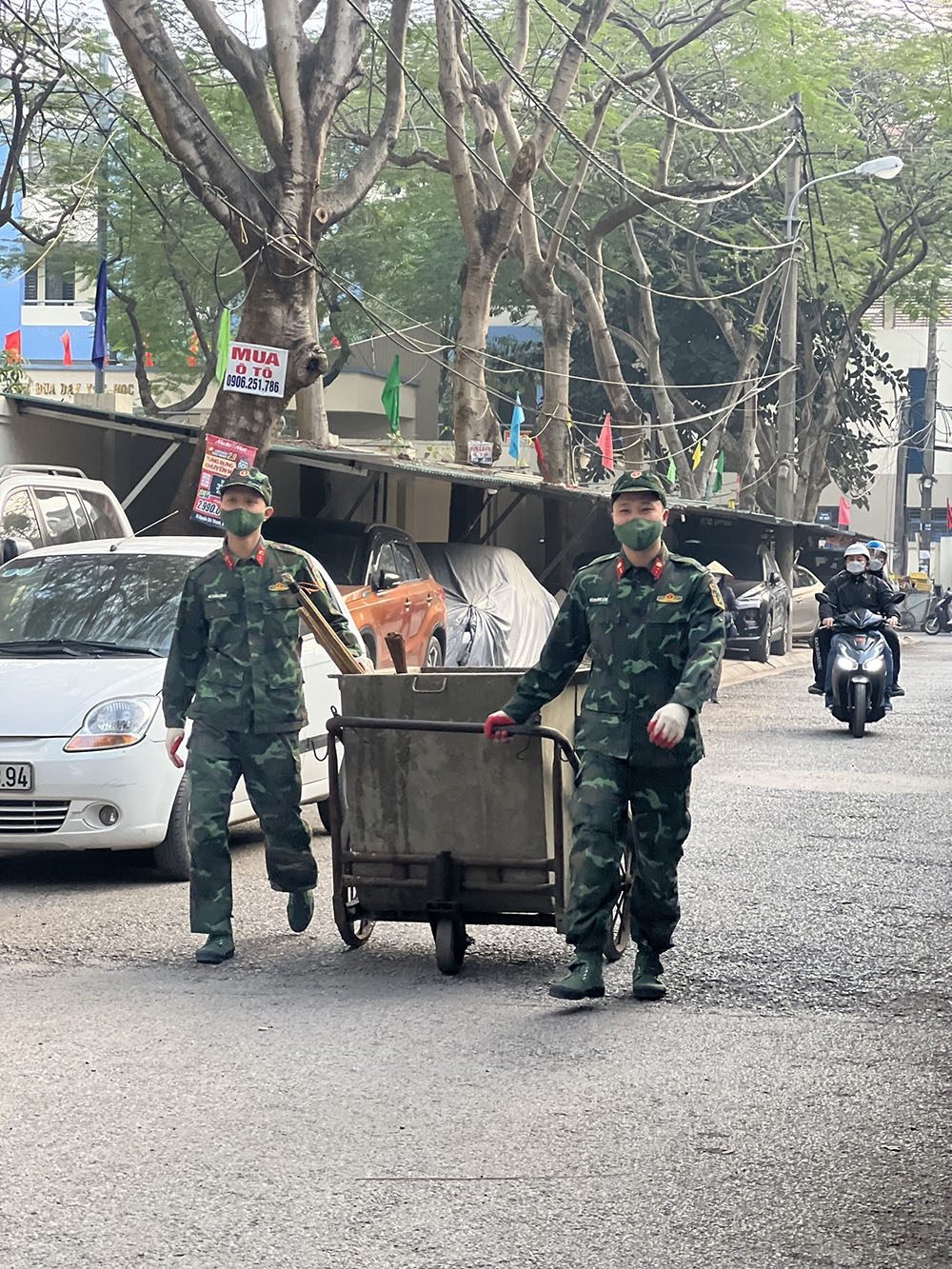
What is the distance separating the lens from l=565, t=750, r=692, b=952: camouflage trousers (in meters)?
6.51

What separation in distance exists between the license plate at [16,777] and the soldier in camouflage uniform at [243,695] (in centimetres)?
138

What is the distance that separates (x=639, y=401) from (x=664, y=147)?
15.9 meters

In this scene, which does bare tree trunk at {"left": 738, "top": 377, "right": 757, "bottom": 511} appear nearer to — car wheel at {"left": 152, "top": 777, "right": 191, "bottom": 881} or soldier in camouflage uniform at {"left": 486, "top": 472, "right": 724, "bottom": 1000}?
car wheel at {"left": 152, "top": 777, "right": 191, "bottom": 881}

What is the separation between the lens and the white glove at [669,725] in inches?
247

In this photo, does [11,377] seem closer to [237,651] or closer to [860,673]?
[860,673]

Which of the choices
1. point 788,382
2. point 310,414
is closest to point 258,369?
point 310,414

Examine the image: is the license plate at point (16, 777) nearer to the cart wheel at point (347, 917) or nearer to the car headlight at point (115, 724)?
the car headlight at point (115, 724)

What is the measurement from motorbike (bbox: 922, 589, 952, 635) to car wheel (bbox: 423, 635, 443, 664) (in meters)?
28.2

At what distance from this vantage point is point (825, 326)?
43.6 meters

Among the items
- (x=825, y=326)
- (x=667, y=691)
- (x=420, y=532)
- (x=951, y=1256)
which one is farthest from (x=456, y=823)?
(x=825, y=326)

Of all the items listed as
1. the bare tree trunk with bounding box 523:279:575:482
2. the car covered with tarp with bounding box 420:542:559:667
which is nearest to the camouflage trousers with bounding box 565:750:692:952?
the car covered with tarp with bounding box 420:542:559:667

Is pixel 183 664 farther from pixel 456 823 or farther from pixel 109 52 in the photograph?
pixel 109 52

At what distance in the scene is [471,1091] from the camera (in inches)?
213

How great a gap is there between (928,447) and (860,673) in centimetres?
4500
